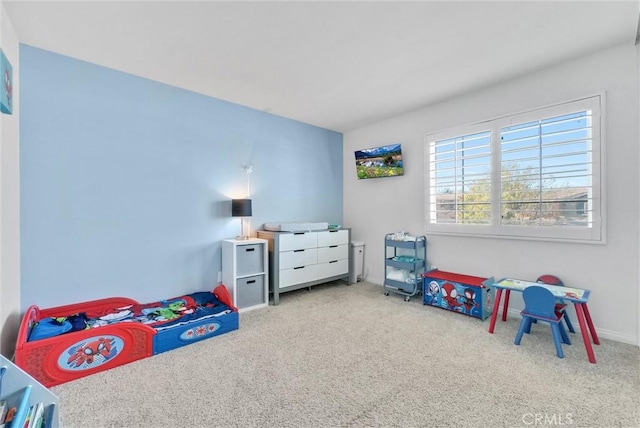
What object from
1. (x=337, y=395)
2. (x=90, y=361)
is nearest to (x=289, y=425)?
(x=337, y=395)

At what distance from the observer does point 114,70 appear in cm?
270

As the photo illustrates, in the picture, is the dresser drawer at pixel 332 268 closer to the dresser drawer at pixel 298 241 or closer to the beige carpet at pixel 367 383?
the dresser drawer at pixel 298 241

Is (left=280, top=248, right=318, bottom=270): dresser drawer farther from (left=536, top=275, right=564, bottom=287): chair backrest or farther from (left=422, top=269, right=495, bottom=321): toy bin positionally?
(left=536, top=275, right=564, bottom=287): chair backrest

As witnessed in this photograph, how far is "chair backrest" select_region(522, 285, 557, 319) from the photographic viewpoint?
2.18 meters

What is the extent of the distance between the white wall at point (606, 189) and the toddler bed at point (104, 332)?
106 inches

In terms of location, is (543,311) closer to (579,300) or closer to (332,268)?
(579,300)

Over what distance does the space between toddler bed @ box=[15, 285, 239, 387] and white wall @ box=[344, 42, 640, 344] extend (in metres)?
2.69

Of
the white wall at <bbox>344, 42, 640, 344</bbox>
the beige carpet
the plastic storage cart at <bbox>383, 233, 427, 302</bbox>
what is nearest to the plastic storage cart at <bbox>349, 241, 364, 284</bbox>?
the plastic storage cart at <bbox>383, 233, 427, 302</bbox>

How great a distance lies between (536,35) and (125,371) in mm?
3991

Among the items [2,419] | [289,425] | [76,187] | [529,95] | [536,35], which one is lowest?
[289,425]

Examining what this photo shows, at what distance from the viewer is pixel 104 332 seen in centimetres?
203

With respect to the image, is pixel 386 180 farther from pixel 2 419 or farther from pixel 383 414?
pixel 2 419

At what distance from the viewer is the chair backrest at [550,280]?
2.63 m

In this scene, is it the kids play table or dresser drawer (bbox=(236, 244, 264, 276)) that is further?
dresser drawer (bbox=(236, 244, 264, 276))
